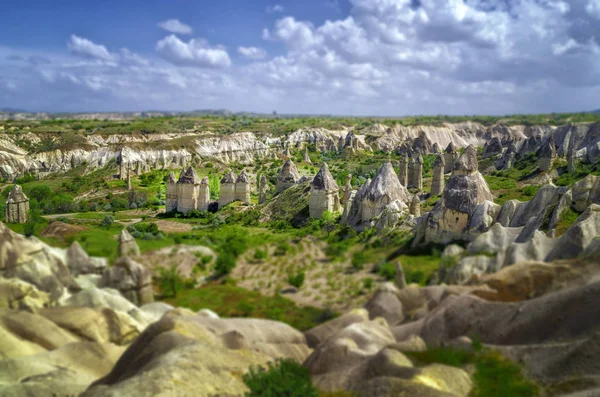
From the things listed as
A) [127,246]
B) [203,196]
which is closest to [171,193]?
[203,196]

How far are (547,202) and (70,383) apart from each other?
681 inches

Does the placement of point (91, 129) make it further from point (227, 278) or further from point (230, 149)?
point (227, 278)

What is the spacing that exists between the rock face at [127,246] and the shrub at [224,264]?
1.87 meters

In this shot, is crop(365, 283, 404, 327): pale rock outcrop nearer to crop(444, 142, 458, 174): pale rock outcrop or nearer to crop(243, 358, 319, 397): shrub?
crop(243, 358, 319, 397): shrub

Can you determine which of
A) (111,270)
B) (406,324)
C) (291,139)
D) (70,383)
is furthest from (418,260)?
(291,139)

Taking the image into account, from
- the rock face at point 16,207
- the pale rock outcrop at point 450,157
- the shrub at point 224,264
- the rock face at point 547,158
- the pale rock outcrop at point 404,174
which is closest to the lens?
the shrub at point 224,264

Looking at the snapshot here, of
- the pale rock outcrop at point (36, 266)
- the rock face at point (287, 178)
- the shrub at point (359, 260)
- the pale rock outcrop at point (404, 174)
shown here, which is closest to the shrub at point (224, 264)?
Result: the shrub at point (359, 260)

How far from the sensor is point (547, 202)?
19.2 meters

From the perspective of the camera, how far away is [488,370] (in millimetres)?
10398

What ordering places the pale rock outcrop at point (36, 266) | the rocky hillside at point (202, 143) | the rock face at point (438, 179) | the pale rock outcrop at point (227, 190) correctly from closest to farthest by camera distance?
1. the pale rock outcrop at point (36, 266)
2. the rock face at point (438, 179)
3. the pale rock outcrop at point (227, 190)
4. the rocky hillside at point (202, 143)

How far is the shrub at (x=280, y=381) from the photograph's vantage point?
1031cm

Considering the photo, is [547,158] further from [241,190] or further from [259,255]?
[259,255]

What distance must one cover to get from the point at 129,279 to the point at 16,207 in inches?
733

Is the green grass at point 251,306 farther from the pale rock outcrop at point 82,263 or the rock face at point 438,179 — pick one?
the rock face at point 438,179
